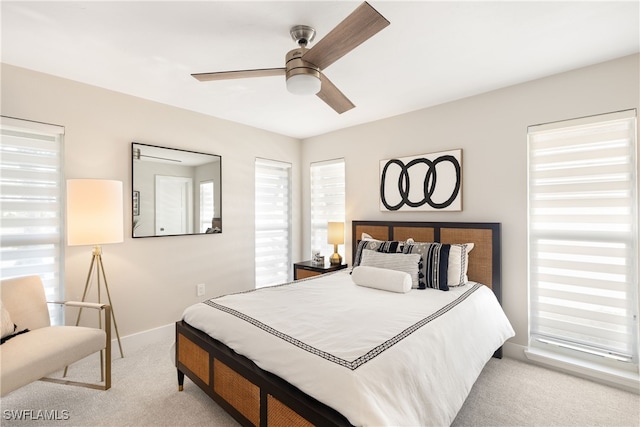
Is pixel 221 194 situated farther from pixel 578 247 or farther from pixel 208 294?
pixel 578 247

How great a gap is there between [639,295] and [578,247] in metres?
0.48

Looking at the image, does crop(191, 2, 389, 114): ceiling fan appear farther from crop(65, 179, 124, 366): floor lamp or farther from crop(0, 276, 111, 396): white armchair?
crop(0, 276, 111, 396): white armchair

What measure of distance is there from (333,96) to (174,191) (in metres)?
2.18

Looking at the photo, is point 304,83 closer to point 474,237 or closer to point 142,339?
point 474,237

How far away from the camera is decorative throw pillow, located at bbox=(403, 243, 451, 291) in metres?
2.63

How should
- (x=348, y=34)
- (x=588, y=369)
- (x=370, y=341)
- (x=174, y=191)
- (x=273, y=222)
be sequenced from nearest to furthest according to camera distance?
1. (x=348, y=34)
2. (x=370, y=341)
3. (x=588, y=369)
4. (x=174, y=191)
5. (x=273, y=222)

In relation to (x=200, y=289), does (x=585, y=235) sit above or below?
above

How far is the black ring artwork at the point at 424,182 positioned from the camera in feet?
10.4

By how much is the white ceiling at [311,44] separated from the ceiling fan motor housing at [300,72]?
0.26 metres

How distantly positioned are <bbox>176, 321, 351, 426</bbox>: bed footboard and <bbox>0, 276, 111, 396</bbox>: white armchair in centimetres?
60

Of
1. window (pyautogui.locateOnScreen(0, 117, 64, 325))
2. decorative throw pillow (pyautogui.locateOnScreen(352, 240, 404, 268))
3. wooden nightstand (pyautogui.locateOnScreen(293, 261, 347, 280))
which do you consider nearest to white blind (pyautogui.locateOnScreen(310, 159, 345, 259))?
wooden nightstand (pyautogui.locateOnScreen(293, 261, 347, 280))

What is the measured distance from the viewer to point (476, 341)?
2.06 m

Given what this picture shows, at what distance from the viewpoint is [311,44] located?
209 cm

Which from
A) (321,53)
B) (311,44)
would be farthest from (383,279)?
(311,44)
